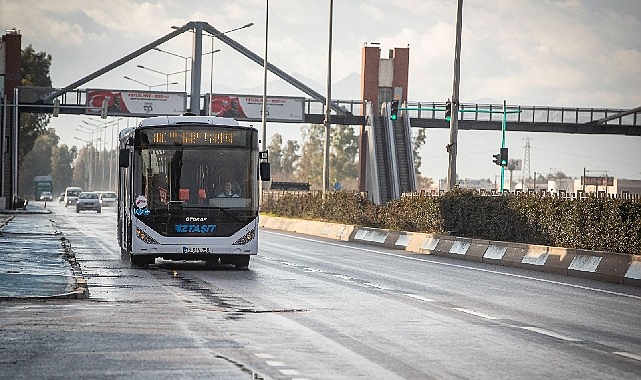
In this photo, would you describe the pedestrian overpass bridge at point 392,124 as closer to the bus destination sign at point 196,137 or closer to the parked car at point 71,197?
the parked car at point 71,197

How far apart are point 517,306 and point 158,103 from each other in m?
88.6

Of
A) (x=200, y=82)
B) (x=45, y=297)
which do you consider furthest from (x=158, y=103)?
(x=45, y=297)

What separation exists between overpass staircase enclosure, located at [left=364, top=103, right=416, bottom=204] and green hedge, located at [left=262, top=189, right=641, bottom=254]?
37804mm

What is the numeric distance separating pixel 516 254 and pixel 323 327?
18025mm

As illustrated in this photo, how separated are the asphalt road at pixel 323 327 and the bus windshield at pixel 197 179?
1600 mm

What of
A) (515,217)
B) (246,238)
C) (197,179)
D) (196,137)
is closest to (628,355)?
(246,238)

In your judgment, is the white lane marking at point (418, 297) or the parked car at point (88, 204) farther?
the parked car at point (88, 204)

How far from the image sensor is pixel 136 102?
350 feet

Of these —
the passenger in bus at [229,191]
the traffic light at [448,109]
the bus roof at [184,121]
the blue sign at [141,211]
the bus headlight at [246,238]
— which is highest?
the traffic light at [448,109]

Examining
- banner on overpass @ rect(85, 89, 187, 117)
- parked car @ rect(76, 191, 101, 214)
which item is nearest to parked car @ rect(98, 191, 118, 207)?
banner on overpass @ rect(85, 89, 187, 117)

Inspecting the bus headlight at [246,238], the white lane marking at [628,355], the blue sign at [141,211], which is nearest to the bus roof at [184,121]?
the blue sign at [141,211]

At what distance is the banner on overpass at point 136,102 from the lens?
10519 centimetres

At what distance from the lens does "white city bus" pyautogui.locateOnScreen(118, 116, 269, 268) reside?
29203 millimetres

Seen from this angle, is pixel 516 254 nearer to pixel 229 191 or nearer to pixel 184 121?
pixel 229 191
